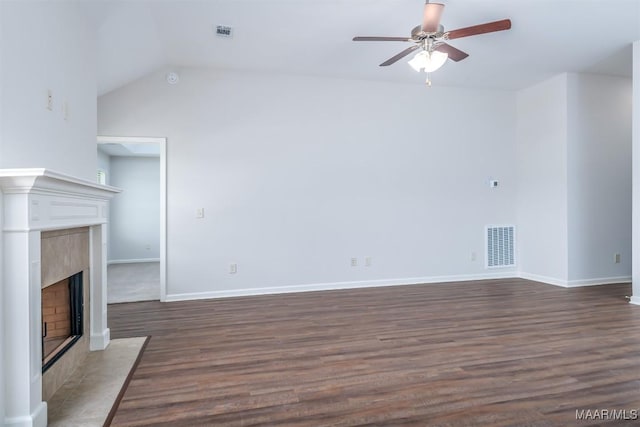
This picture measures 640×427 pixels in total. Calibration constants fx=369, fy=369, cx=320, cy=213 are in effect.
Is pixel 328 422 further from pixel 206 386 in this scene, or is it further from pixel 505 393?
pixel 505 393

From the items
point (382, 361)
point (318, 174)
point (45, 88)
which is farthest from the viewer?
point (318, 174)

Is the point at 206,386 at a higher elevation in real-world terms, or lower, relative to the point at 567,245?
lower

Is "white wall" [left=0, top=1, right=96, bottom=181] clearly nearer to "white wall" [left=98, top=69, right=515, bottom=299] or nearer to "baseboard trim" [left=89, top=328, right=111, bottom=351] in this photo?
"baseboard trim" [left=89, top=328, right=111, bottom=351]

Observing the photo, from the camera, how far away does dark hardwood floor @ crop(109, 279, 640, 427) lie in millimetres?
1913

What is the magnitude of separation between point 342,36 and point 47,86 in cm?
262

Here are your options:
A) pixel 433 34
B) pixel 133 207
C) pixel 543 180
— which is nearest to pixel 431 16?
pixel 433 34

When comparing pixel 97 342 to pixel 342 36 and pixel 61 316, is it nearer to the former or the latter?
pixel 61 316

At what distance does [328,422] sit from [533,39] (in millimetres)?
4050

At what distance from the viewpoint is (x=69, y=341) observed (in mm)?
2350

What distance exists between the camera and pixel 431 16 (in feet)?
8.59

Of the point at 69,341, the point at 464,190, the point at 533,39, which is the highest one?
the point at 533,39

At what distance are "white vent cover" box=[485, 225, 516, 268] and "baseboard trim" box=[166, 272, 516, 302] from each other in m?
0.18

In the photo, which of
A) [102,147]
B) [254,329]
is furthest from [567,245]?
[102,147]

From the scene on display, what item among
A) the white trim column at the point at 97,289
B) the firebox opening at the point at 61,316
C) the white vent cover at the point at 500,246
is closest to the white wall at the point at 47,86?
the white trim column at the point at 97,289
